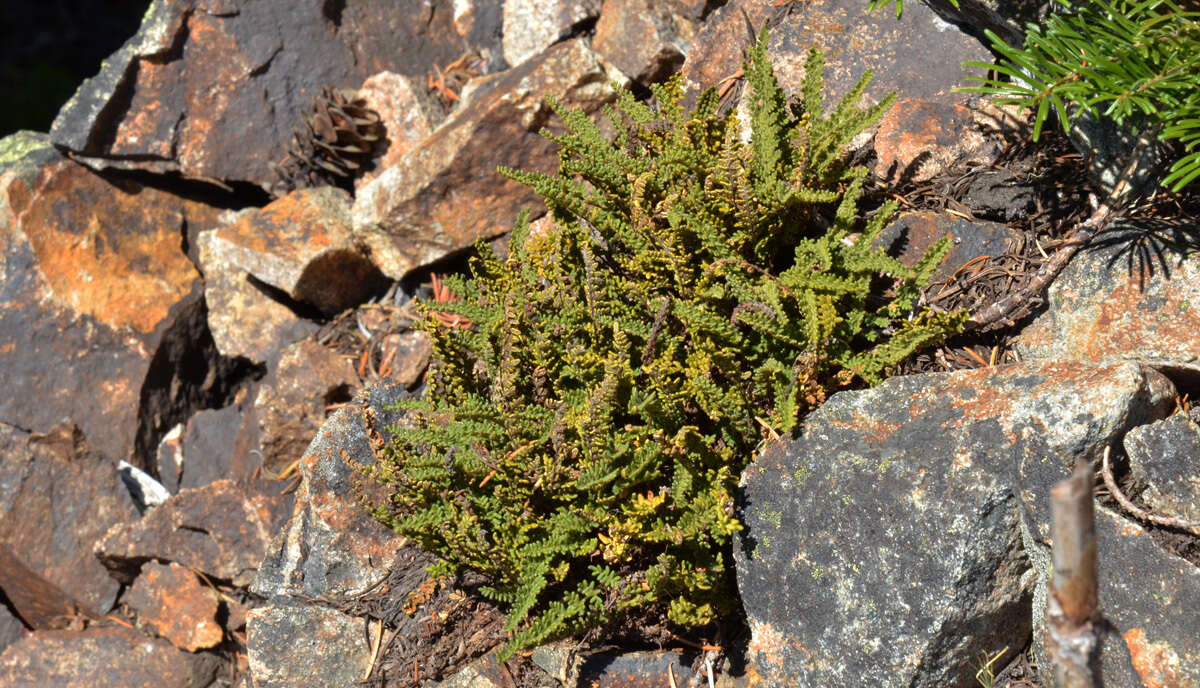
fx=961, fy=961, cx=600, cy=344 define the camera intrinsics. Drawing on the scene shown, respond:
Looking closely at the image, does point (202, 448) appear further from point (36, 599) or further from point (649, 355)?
point (649, 355)

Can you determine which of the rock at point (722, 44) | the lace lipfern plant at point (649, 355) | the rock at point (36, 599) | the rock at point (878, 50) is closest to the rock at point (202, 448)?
the rock at point (36, 599)

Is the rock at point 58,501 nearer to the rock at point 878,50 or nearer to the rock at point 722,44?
the rock at point 722,44

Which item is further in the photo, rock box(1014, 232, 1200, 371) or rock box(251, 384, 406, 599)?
rock box(251, 384, 406, 599)

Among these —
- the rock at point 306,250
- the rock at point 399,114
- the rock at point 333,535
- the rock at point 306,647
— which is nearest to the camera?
the rock at point 306,647

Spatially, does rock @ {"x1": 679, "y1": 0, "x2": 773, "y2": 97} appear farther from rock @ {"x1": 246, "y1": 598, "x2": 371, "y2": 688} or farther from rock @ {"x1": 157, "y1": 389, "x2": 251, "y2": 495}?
rock @ {"x1": 157, "y1": 389, "x2": 251, "y2": 495}

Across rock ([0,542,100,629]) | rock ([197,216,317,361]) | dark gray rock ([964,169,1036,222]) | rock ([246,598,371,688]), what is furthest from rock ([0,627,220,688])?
dark gray rock ([964,169,1036,222])

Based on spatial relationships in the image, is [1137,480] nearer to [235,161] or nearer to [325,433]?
[325,433]

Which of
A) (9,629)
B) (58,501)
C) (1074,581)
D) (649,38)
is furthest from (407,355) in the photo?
(1074,581)
